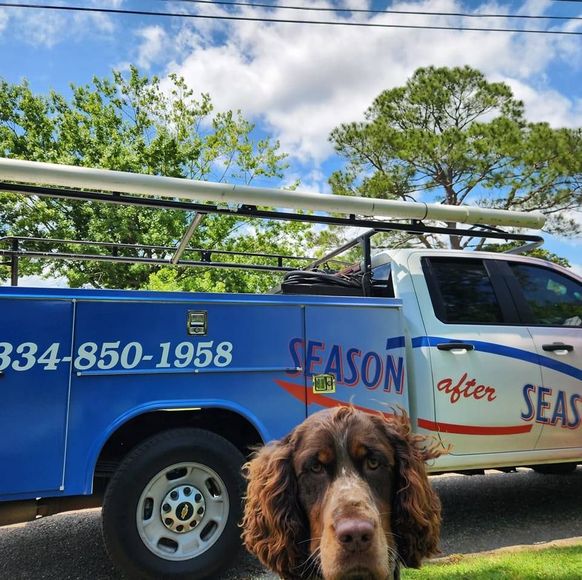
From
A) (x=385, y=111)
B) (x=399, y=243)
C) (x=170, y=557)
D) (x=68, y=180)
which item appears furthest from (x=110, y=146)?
(x=170, y=557)

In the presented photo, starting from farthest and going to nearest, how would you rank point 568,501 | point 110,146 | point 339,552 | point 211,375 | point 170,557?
point 110,146, point 568,501, point 211,375, point 170,557, point 339,552

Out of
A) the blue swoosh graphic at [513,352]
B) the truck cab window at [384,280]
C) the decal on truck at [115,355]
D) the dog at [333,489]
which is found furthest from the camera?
the truck cab window at [384,280]

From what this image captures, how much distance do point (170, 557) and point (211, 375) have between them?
1155 mm

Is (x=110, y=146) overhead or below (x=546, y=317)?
overhead

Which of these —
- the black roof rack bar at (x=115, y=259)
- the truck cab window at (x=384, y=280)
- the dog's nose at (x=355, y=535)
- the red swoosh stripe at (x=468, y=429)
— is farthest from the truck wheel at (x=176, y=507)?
the black roof rack bar at (x=115, y=259)

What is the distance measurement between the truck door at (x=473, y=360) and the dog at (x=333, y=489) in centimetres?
225

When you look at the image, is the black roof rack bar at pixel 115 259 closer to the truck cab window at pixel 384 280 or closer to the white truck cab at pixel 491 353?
the truck cab window at pixel 384 280

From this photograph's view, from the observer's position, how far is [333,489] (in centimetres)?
167

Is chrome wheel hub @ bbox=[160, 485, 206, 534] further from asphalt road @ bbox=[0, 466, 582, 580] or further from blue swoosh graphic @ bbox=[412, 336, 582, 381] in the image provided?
blue swoosh graphic @ bbox=[412, 336, 582, 381]

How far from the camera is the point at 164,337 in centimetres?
344

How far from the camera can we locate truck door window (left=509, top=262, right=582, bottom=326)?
4648mm

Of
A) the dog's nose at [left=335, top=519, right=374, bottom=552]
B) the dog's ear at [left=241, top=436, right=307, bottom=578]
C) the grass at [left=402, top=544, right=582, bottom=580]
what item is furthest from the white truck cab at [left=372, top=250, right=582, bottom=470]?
the dog's nose at [left=335, top=519, right=374, bottom=552]

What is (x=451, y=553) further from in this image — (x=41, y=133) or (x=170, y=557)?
(x=41, y=133)

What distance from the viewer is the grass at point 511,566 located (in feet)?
9.76
